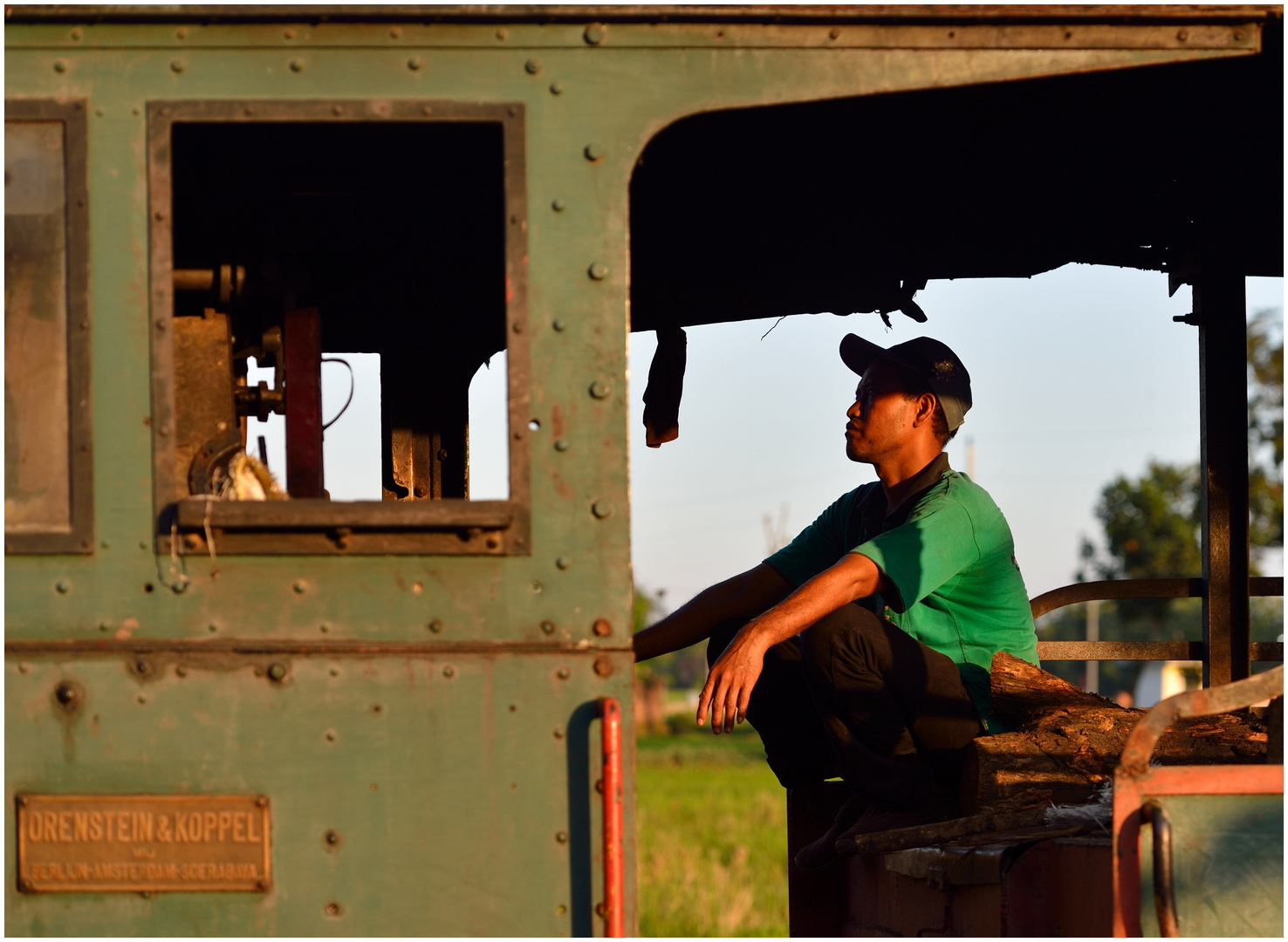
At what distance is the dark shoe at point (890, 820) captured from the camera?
3.28 meters

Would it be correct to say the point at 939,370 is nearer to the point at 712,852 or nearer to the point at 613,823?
the point at 613,823

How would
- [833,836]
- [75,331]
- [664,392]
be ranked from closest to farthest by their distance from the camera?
[75,331], [833,836], [664,392]

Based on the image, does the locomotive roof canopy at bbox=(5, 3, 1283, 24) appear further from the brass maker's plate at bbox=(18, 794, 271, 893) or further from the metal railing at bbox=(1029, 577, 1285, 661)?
the metal railing at bbox=(1029, 577, 1285, 661)

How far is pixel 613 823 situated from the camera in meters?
2.33

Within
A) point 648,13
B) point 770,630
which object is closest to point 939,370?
point 770,630

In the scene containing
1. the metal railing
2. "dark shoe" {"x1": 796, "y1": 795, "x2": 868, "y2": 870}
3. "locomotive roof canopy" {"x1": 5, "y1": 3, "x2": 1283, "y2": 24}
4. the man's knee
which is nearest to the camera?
"locomotive roof canopy" {"x1": 5, "y1": 3, "x2": 1283, "y2": 24}

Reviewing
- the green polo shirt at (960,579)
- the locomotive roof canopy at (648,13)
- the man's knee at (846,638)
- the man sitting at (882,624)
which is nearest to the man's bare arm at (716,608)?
the man sitting at (882,624)

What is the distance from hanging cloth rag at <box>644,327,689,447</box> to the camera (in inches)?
162

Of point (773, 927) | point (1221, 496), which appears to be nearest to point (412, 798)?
point (1221, 496)

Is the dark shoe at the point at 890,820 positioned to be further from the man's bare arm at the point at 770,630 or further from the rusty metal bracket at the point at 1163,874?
the rusty metal bracket at the point at 1163,874

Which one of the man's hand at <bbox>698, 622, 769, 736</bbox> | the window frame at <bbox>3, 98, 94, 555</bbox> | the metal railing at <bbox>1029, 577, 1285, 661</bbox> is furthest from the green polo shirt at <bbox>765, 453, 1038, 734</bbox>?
the window frame at <bbox>3, 98, 94, 555</bbox>

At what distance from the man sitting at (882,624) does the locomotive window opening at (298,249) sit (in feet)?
3.71

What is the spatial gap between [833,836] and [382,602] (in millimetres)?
1681

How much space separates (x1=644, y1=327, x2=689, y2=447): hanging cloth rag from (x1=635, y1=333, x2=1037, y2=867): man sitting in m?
0.51
